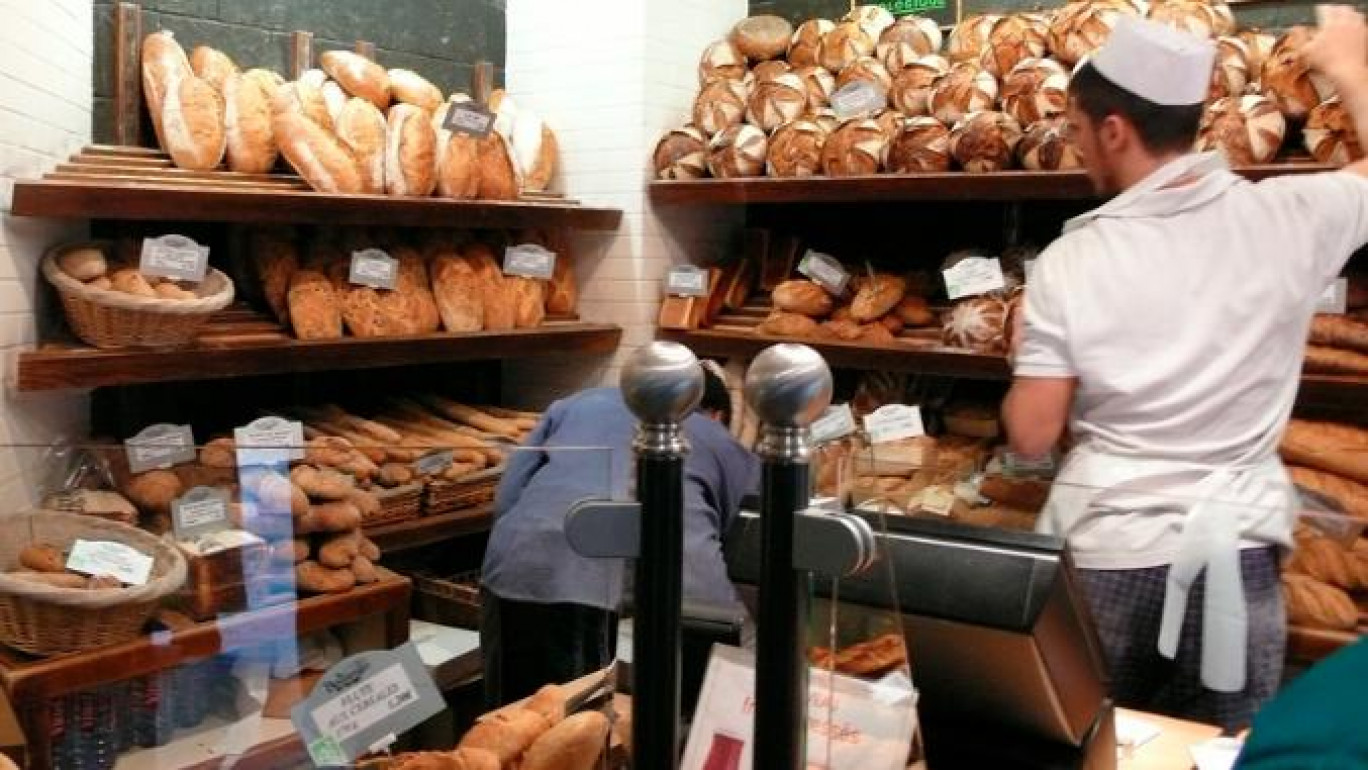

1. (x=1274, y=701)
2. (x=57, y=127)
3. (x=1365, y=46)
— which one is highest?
(x=1365, y=46)

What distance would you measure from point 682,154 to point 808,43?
1.82 ft

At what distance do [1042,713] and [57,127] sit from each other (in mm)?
2555

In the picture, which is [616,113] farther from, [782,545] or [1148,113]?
[782,545]

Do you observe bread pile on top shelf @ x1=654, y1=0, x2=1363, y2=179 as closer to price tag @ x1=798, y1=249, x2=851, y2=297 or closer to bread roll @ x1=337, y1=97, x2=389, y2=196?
price tag @ x1=798, y1=249, x2=851, y2=297

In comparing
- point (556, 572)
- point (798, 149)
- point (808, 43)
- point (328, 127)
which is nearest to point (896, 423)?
point (798, 149)

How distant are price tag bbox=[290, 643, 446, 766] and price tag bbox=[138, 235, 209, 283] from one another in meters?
1.75

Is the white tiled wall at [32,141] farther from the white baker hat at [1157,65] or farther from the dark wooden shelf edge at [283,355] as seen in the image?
the white baker hat at [1157,65]

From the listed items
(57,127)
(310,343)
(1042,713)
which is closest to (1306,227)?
(1042,713)

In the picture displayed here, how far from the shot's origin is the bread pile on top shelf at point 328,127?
2.97 meters

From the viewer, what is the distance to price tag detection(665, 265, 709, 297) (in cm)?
379

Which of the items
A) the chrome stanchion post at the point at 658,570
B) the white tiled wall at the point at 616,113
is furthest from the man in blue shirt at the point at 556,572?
the white tiled wall at the point at 616,113

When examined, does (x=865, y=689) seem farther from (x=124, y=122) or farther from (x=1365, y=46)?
(x=124, y=122)

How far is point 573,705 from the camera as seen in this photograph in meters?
1.21

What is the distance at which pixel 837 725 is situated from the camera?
1.03 metres
